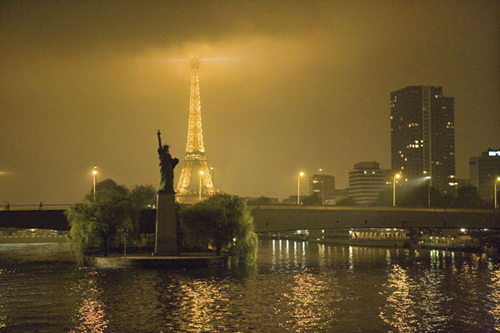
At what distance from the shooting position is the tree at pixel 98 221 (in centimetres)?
6494

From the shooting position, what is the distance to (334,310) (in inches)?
1476

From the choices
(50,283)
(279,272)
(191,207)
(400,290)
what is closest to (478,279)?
(400,290)

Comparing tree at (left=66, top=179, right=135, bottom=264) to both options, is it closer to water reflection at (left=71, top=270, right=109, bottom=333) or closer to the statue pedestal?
the statue pedestal

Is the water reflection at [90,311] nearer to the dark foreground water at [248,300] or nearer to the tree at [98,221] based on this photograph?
the dark foreground water at [248,300]

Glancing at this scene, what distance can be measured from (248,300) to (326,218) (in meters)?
43.4

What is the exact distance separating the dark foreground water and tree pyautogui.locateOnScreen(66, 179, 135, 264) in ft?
12.6

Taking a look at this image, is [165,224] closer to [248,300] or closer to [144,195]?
[248,300]

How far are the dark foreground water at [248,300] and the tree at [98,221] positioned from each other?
151 inches

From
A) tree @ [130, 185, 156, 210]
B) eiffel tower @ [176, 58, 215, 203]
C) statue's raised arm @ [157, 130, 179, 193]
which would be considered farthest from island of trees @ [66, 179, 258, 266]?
eiffel tower @ [176, 58, 215, 203]

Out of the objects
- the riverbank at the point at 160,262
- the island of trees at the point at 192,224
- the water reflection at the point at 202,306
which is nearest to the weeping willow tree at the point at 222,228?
the island of trees at the point at 192,224

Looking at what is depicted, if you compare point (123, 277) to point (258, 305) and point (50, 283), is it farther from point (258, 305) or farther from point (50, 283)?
point (258, 305)

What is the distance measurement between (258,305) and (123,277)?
1636 cm

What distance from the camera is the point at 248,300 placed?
40.9m

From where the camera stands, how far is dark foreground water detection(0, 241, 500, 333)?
3312cm
